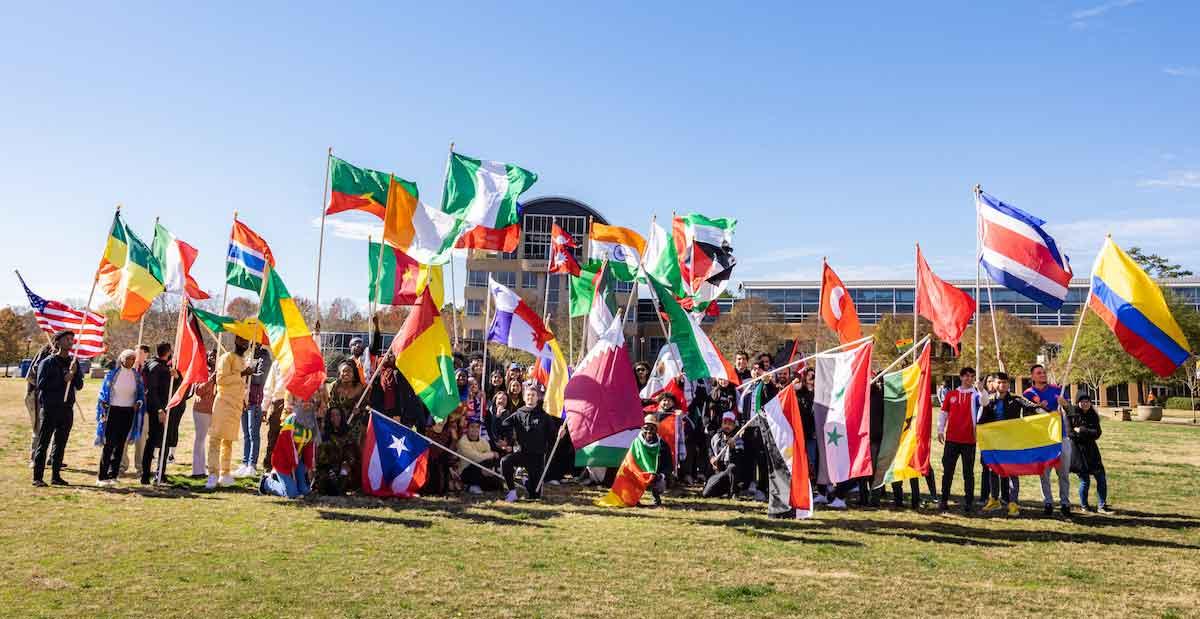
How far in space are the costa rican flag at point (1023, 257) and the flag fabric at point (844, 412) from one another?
3167mm

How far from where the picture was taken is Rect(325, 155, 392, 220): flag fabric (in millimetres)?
16250

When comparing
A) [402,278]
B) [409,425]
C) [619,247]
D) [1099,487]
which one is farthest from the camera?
[619,247]

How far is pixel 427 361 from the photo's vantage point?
519 inches

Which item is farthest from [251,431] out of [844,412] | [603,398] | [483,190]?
[844,412]

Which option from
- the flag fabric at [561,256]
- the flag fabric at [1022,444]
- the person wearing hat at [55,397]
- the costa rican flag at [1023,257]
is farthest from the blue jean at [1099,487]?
the person wearing hat at [55,397]

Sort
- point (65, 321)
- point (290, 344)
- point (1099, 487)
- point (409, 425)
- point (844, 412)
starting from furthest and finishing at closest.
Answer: point (65, 321)
point (409, 425)
point (1099, 487)
point (290, 344)
point (844, 412)

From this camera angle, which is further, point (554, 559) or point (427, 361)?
point (427, 361)

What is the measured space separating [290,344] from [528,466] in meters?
4.23

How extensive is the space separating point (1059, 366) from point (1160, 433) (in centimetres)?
2676

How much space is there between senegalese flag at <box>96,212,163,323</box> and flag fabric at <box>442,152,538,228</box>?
555 cm

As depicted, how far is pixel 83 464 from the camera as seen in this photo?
1614cm

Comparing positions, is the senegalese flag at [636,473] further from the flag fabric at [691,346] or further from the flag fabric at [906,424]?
the flag fabric at [906,424]

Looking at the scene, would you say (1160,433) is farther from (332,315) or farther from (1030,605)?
(332,315)

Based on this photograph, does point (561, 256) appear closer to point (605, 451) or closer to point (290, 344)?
point (605, 451)
